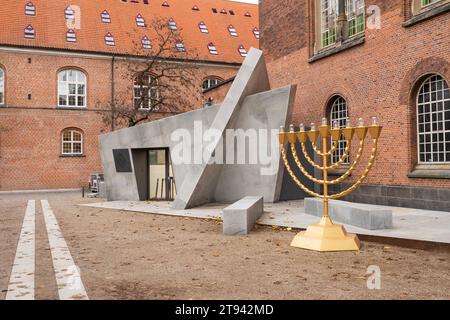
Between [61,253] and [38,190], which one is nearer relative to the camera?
[61,253]

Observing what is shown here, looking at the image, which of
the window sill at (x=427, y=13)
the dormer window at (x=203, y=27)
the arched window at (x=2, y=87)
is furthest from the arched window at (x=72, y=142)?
the window sill at (x=427, y=13)

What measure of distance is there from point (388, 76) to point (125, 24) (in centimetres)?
2665

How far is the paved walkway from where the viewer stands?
26.6 ft

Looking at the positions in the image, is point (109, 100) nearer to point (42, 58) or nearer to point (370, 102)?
point (42, 58)

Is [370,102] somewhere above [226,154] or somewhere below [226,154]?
above

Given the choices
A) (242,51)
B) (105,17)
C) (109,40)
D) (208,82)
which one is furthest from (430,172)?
(105,17)

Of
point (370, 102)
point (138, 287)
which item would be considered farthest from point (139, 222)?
point (370, 102)

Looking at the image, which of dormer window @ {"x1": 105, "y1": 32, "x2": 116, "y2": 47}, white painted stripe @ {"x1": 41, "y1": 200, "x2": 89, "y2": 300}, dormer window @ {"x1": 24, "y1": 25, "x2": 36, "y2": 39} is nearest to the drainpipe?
white painted stripe @ {"x1": 41, "y1": 200, "x2": 89, "y2": 300}

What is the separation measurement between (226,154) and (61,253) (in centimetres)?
800

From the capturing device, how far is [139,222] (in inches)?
455

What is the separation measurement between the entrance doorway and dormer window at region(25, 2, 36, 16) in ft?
71.8

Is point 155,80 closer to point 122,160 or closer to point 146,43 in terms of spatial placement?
point 146,43

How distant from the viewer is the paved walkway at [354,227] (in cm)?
812

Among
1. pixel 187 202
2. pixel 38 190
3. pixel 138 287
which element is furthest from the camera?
pixel 38 190
